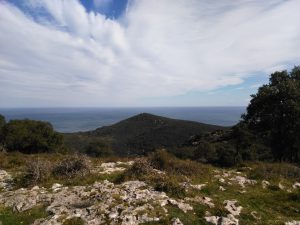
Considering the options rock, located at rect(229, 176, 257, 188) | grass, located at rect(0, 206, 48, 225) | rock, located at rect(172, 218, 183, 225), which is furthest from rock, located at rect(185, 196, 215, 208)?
grass, located at rect(0, 206, 48, 225)

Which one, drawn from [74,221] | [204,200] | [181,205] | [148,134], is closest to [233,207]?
[204,200]

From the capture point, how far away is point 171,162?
17.2 meters

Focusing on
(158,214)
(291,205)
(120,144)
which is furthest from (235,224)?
(120,144)

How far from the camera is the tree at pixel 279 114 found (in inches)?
1160

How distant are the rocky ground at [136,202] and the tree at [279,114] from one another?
1572 cm

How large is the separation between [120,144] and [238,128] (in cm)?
10167

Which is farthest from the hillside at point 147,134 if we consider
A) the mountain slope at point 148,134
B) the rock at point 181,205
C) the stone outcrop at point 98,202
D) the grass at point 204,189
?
the rock at point 181,205

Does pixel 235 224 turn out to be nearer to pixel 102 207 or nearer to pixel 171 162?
pixel 102 207

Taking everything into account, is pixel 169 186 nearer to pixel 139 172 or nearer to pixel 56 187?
pixel 139 172

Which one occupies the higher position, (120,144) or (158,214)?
(158,214)

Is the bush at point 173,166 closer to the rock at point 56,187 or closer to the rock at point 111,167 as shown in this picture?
the rock at point 111,167

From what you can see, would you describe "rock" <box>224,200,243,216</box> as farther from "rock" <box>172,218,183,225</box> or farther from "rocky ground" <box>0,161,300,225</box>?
"rock" <box>172,218,183,225</box>

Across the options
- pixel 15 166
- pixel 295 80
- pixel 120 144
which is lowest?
pixel 120 144

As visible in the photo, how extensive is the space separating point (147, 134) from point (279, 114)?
121640 millimetres
